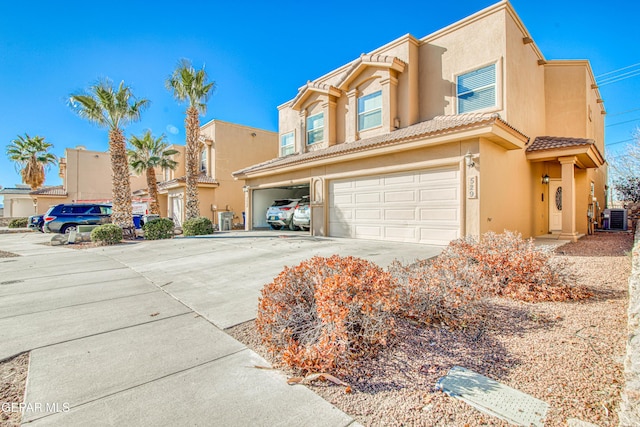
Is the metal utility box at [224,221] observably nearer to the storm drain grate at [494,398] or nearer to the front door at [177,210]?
the front door at [177,210]

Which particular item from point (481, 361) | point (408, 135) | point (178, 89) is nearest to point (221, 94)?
point (178, 89)

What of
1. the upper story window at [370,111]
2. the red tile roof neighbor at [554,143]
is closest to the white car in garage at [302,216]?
the upper story window at [370,111]

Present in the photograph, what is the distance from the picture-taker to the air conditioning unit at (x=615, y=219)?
48.7 ft

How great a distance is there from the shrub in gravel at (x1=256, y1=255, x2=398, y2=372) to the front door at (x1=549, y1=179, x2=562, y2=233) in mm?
13092

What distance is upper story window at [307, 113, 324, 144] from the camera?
48.4 feet

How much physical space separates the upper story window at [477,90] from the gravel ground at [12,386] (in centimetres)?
1196

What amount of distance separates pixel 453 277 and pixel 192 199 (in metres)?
14.4

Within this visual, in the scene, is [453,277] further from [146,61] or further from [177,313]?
[146,61]

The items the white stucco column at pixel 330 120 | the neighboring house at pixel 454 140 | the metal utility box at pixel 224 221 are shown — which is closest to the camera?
the neighboring house at pixel 454 140

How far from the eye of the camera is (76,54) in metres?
12.3

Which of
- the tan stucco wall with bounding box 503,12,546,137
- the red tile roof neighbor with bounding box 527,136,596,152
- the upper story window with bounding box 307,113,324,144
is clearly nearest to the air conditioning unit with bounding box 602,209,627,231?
the tan stucco wall with bounding box 503,12,546,137

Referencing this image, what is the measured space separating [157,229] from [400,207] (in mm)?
10919

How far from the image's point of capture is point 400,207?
32.9ft

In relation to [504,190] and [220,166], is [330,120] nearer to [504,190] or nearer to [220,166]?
[504,190]
